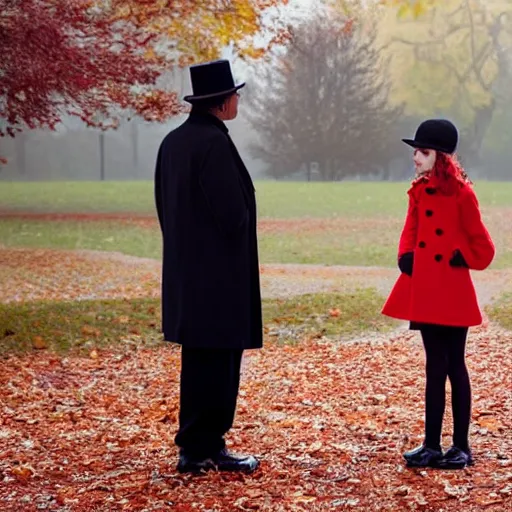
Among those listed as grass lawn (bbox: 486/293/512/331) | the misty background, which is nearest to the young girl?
grass lawn (bbox: 486/293/512/331)

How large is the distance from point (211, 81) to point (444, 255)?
1.30 metres

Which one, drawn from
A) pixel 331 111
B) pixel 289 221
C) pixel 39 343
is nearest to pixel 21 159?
pixel 331 111

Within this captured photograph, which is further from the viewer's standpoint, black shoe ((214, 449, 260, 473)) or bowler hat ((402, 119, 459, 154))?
black shoe ((214, 449, 260, 473))

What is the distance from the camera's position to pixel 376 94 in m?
44.7

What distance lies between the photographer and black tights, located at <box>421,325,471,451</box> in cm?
483

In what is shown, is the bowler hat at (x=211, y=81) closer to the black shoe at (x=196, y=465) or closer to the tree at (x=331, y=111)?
the black shoe at (x=196, y=465)

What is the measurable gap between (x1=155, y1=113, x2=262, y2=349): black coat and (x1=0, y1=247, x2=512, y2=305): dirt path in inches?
286

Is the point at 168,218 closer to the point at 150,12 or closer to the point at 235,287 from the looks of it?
the point at 235,287

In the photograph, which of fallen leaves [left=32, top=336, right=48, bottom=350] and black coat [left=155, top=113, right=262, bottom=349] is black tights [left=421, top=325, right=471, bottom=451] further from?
fallen leaves [left=32, top=336, right=48, bottom=350]

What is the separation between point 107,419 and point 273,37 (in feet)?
42.5

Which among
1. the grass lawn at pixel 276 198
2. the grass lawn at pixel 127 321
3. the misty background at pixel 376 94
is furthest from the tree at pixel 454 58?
the grass lawn at pixel 127 321

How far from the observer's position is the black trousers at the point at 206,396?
189 inches

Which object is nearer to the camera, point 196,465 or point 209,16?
point 196,465

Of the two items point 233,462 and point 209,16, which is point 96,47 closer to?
point 209,16
